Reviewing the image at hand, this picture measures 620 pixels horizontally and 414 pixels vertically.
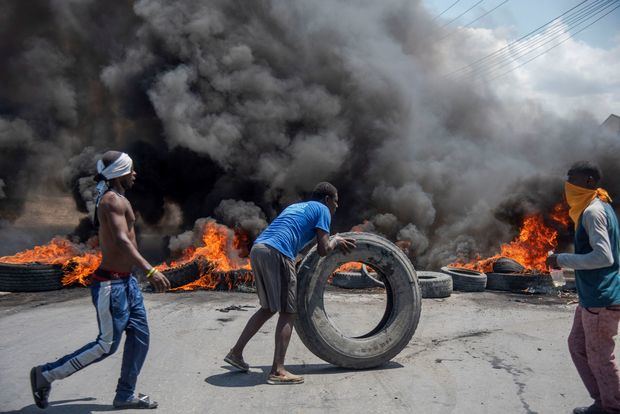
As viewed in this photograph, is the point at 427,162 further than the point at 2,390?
Yes

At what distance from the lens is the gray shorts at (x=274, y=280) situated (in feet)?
14.8

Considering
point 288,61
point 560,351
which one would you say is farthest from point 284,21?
point 560,351

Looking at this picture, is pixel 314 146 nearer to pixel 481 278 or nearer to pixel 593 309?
pixel 481 278

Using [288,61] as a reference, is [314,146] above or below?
below

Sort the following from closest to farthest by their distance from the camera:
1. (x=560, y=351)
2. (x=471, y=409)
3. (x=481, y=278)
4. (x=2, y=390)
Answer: (x=471, y=409) < (x=2, y=390) < (x=560, y=351) < (x=481, y=278)

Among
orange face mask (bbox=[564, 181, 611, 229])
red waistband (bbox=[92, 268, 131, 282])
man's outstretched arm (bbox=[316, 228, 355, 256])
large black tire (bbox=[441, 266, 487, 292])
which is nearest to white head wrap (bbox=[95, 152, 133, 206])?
red waistband (bbox=[92, 268, 131, 282])

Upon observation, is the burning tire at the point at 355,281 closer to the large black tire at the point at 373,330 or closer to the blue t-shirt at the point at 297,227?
the large black tire at the point at 373,330

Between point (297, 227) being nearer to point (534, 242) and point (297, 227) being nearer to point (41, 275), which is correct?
point (41, 275)

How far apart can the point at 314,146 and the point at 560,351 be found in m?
14.9

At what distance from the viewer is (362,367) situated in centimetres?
485

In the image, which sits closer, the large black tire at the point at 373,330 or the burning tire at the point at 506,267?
the large black tire at the point at 373,330

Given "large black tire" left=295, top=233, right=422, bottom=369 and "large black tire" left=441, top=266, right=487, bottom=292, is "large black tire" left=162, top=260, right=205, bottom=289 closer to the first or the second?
"large black tire" left=441, top=266, right=487, bottom=292

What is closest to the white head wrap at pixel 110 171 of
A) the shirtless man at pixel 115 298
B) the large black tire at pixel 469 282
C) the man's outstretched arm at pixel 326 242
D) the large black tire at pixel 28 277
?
the shirtless man at pixel 115 298

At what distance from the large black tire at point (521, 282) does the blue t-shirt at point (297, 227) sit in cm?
760
